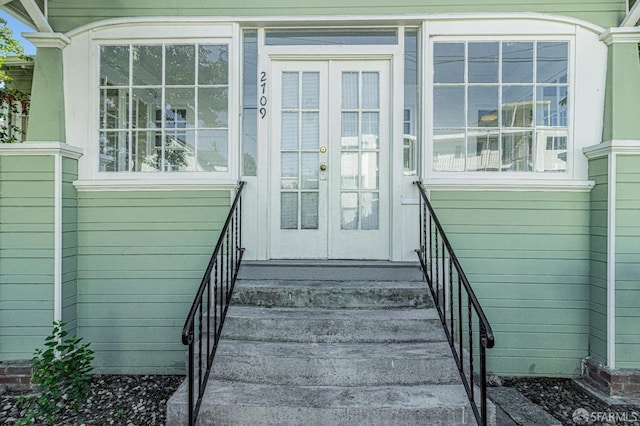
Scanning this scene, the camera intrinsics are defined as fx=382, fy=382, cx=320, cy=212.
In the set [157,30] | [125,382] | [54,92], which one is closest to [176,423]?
[125,382]

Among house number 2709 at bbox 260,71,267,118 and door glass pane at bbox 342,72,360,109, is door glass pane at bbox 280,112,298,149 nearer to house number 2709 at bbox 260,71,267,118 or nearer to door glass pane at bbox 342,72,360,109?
house number 2709 at bbox 260,71,267,118

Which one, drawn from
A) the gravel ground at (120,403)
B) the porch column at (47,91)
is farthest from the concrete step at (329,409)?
the porch column at (47,91)

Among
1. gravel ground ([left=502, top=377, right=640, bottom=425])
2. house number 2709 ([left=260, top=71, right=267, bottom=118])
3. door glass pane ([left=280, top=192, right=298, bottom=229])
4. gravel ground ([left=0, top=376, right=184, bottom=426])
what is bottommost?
gravel ground ([left=0, top=376, right=184, bottom=426])

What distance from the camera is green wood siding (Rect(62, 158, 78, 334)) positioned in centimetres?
325

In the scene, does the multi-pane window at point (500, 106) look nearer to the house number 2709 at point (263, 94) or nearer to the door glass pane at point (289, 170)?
the door glass pane at point (289, 170)

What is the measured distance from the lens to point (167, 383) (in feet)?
10.6

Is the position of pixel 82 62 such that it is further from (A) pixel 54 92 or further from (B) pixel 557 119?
(B) pixel 557 119

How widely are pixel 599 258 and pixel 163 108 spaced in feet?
13.2

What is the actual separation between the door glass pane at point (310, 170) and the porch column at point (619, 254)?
92.9 inches

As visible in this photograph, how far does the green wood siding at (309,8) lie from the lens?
3318 mm

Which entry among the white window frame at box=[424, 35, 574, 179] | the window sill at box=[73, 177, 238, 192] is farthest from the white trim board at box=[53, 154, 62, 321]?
the white window frame at box=[424, 35, 574, 179]

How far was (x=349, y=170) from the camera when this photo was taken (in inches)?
139

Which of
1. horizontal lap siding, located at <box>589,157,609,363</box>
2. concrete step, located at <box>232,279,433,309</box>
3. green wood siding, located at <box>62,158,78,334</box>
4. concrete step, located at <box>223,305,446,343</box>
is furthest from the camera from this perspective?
green wood siding, located at <box>62,158,78,334</box>

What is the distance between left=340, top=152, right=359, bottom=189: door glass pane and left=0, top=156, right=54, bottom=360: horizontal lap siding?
246 cm
